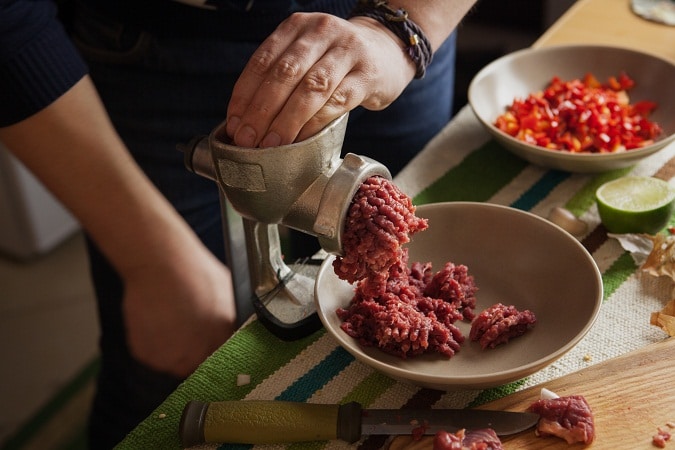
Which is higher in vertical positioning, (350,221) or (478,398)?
(350,221)

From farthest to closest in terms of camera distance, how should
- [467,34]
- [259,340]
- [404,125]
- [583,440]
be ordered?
[467,34], [404,125], [259,340], [583,440]

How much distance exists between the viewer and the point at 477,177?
1.43m

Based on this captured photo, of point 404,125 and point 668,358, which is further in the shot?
point 404,125

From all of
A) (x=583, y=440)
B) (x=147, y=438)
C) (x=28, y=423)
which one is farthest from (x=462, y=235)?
(x=28, y=423)

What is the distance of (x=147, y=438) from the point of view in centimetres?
99

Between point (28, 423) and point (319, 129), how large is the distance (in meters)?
1.83

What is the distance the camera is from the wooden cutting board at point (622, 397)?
900 millimetres

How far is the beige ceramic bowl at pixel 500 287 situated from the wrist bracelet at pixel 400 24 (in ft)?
0.78

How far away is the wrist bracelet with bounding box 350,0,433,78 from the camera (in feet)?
3.81

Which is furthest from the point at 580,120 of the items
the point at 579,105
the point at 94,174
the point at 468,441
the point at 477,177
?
the point at 94,174

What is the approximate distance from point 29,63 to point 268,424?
28.3 inches

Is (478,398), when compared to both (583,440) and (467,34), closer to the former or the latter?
(583,440)

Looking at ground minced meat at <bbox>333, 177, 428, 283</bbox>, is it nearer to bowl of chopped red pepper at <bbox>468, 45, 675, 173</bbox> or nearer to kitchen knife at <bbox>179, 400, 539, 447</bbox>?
kitchen knife at <bbox>179, 400, 539, 447</bbox>

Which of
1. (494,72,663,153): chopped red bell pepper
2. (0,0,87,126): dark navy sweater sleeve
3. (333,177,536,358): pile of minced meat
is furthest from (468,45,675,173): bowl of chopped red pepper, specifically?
(0,0,87,126): dark navy sweater sleeve
